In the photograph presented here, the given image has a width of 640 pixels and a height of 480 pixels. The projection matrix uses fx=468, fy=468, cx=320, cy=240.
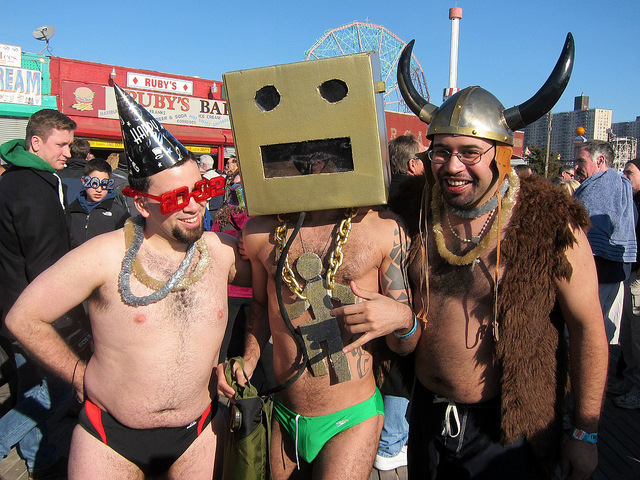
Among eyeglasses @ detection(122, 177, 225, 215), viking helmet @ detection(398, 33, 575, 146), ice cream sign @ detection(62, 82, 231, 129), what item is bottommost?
eyeglasses @ detection(122, 177, 225, 215)

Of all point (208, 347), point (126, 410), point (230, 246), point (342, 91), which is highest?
point (342, 91)

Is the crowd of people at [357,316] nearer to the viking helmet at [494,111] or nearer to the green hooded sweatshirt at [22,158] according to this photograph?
the viking helmet at [494,111]

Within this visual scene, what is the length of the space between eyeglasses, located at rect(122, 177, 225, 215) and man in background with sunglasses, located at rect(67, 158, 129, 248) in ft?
8.92

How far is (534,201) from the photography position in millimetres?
1990

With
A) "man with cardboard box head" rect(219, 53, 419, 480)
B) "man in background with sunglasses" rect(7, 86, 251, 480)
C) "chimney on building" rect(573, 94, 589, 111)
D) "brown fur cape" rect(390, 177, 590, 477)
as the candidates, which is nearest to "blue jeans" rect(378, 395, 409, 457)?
"man with cardboard box head" rect(219, 53, 419, 480)

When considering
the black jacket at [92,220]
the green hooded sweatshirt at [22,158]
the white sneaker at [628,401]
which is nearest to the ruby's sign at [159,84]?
the black jacket at [92,220]

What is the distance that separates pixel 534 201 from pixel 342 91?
3.07 ft

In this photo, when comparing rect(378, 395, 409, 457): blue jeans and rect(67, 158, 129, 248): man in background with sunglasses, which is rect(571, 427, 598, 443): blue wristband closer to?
rect(378, 395, 409, 457): blue jeans

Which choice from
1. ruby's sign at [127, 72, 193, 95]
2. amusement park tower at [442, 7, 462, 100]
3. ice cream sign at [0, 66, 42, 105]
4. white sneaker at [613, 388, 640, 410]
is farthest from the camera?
ruby's sign at [127, 72, 193, 95]

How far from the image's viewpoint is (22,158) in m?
3.48

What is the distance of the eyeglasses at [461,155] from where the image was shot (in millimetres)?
1964

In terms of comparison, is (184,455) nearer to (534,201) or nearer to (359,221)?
(359,221)

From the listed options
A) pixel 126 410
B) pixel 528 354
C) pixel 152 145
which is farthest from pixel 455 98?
pixel 126 410

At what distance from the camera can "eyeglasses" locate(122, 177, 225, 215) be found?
2.01 metres
